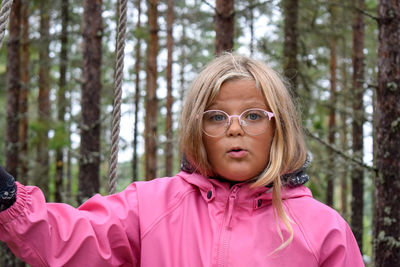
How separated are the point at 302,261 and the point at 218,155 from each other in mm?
580

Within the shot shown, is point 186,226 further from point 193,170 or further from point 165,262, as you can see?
point 193,170

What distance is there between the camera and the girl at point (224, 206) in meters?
1.89

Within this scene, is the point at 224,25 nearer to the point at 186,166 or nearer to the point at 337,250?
the point at 186,166

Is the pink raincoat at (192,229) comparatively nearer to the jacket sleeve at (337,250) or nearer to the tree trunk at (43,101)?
the jacket sleeve at (337,250)

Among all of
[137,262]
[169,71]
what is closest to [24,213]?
[137,262]

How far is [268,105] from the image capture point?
2168 millimetres

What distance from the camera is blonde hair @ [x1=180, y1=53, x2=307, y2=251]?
212 centimetres

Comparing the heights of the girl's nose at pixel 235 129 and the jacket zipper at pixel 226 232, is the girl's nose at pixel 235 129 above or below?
above

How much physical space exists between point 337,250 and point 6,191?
4.37 ft

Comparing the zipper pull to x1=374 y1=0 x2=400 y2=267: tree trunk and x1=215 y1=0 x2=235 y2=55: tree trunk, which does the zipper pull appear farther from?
x1=215 y1=0 x2=235 y2=55: tree trunk

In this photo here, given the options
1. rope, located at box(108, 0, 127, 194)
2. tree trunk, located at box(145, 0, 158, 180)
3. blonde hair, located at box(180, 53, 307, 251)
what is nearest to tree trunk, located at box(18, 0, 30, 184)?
tree trunk, located at box(145, 0, 158, 180)

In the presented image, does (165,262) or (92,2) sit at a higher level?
(92,2)

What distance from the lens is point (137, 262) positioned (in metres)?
2.07

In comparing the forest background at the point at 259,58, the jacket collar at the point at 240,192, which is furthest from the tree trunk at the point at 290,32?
the jacket collar at the point at 240,192
